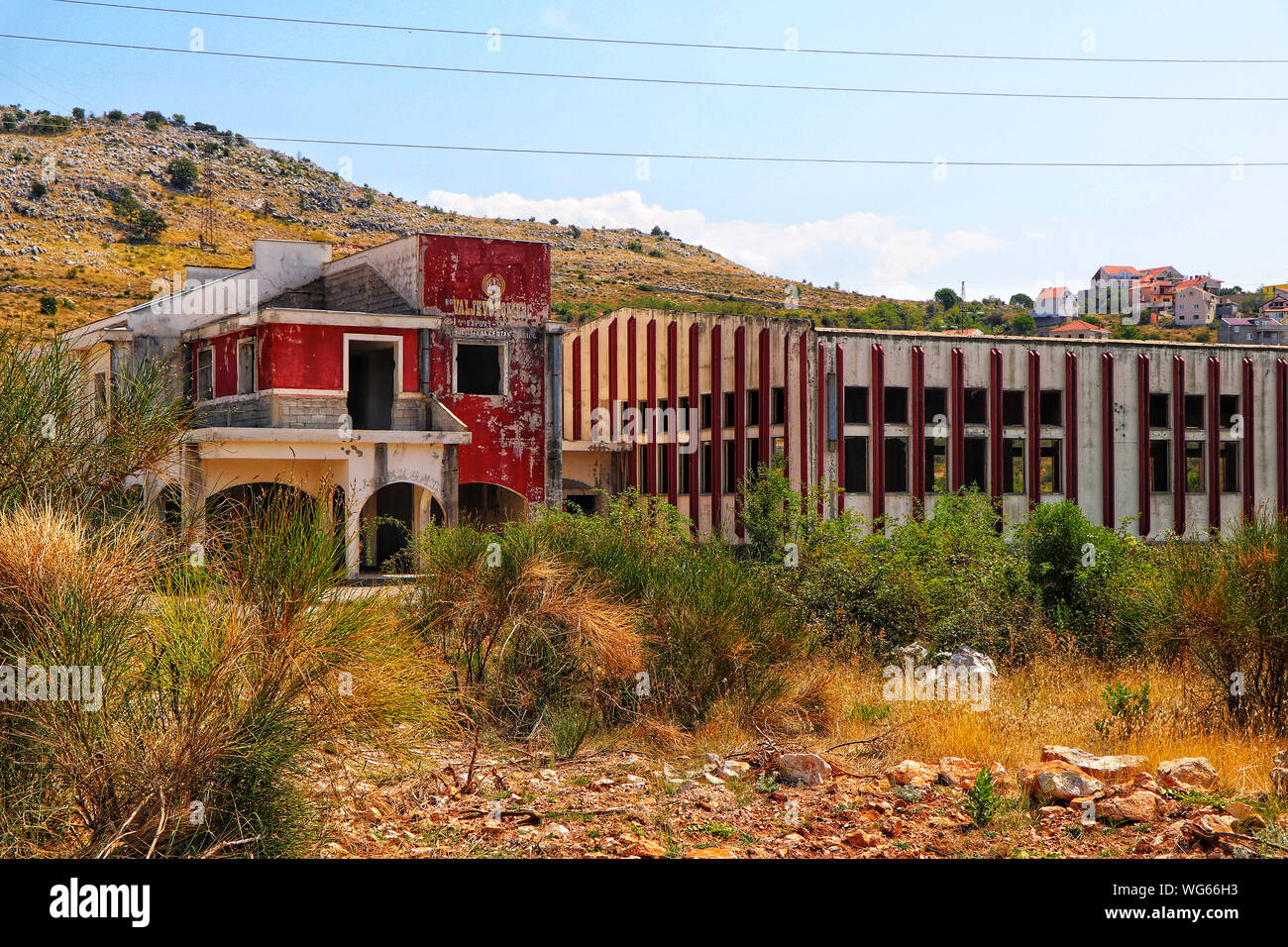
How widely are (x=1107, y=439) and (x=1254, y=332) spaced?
2621cm

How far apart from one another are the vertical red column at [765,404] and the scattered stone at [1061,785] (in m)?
24.1

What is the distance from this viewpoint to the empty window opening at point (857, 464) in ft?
113

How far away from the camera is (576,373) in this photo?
42.5 meters

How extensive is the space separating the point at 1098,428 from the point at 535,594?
94.6 ft

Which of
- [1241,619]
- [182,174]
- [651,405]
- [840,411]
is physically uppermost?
[182,174]

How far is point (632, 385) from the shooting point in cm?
3891

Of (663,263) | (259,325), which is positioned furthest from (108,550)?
(663,263)

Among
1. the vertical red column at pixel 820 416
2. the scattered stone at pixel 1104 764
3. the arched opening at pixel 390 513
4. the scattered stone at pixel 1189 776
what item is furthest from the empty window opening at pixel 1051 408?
the scattered stone at pixel 1189 776

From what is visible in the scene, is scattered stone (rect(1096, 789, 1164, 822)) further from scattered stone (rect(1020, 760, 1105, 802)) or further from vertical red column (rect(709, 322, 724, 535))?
vertical red column (rect(709, 322, 724, 535))

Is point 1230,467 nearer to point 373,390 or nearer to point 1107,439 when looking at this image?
point 1107,439

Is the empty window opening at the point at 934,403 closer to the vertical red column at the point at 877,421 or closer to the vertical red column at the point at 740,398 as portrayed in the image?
the vertical red column at the point at 877,421

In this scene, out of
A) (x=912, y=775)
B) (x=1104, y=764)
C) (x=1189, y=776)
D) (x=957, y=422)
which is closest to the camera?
(x=1189, y=776)

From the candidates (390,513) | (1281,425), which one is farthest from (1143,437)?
(390,513)

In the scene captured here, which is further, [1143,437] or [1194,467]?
[1194,467]
